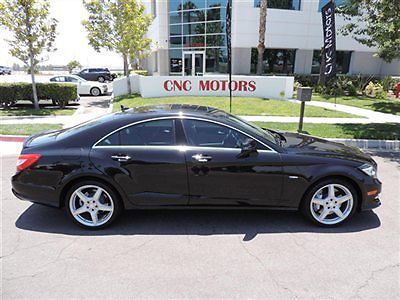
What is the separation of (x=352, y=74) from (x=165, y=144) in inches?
981

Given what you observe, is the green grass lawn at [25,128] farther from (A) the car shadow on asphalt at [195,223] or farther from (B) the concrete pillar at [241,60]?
(B) the concrete pillar at [241,60]

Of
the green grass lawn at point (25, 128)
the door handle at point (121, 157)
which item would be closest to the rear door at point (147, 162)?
the door handle at point (121, 157)

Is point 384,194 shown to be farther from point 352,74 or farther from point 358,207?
point 352,74

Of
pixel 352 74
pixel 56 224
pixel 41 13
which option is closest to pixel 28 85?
pixel 41 13

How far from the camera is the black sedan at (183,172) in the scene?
352 centimetres

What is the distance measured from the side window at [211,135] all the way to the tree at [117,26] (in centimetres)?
1329

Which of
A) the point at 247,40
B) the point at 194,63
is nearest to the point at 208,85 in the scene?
the point at 247,40

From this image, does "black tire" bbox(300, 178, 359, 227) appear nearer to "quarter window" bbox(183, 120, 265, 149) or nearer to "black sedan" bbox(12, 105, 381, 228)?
"black sedan" bbox(12, 105, 381, 228)

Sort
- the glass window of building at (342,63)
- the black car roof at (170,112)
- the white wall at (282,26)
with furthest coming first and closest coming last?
the glass window of building at (342,63) → the white wall at (282,26) → the black car roof at (170,112)

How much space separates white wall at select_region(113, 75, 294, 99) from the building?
7.20 m

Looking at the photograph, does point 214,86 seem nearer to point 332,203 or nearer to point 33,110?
point 33,110

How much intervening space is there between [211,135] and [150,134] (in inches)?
29.4

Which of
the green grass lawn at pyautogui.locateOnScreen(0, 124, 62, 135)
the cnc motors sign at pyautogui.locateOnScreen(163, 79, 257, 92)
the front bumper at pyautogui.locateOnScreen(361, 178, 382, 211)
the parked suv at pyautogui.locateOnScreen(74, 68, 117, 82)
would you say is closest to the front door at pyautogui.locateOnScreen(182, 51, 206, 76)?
the parked suv at pyautogui.locateOnScreen(74, 68, 117, 82)

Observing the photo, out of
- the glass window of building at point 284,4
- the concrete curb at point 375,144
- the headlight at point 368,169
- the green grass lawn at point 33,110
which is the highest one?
the glass window of building at point 284,4
